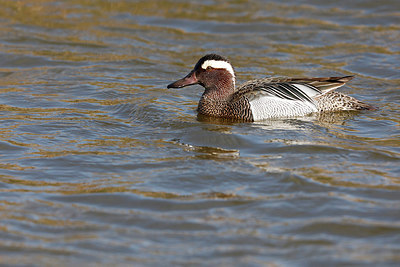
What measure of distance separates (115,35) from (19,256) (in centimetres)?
899

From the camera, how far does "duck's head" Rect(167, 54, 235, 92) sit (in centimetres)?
985

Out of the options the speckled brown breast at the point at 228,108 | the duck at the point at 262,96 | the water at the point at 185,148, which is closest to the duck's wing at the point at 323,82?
the duck at the point at 262,96

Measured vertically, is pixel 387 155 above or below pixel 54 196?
above

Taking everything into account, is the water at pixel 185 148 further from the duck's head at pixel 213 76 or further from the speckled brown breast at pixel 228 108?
the duck's head at pixel 213 76

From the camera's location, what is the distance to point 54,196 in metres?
6.60

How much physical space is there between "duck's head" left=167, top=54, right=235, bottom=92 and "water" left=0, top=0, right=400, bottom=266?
445mm

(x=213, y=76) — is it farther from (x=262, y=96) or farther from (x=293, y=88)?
(x=293, y=88)

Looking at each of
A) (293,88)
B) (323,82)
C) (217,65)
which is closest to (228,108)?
(217,65)

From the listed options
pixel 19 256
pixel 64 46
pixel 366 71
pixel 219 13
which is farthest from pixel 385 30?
pixel 19 256

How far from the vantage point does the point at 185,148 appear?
26.7 ft

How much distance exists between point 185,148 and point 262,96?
194 cm

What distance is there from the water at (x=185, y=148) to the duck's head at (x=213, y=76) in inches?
17.5

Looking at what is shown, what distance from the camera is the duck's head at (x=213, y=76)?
32.3 ft

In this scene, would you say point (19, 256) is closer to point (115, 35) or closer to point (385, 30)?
point (115, 35)
